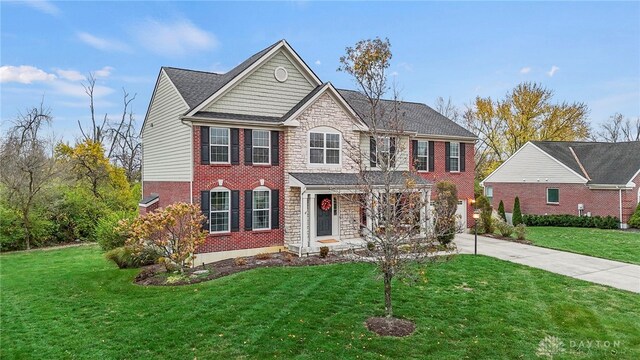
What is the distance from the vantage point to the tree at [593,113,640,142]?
5253 centimetres

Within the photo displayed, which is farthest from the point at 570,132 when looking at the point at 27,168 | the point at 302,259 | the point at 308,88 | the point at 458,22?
the point at 27,168

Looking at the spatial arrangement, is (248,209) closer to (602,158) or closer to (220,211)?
(220,211)

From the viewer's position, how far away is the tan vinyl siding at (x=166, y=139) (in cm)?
1498

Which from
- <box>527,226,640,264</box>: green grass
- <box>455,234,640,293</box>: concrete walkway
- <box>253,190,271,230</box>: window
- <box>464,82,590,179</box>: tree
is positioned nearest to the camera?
<box>455,234,640,293</box>: concrete walkway

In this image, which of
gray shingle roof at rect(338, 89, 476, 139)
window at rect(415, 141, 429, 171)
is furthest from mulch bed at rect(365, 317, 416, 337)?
window at rect(415, 141, 429, 171)

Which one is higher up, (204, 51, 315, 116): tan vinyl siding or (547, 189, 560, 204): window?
(204, 51, 315, 116): tan vinyl siding

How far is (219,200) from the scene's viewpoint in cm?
1473

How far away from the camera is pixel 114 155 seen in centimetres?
3891

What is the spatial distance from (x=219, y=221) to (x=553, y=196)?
2566 centimetres

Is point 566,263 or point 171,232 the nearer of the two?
point 171,232

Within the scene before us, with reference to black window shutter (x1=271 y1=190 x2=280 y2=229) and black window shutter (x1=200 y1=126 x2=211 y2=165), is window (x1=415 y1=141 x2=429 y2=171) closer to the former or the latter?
black window shutter (x1=271 y1=190 x2=280 y2=229)

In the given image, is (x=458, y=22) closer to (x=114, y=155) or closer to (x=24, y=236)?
(x=24, y=236)

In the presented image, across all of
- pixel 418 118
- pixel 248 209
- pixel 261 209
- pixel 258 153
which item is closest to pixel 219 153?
pixel 258 153

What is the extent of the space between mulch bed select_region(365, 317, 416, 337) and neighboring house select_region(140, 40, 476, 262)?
6.48 meters
